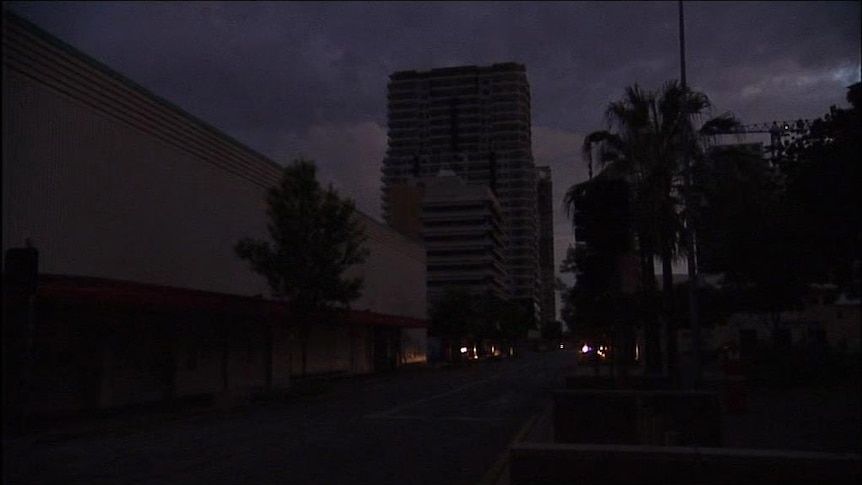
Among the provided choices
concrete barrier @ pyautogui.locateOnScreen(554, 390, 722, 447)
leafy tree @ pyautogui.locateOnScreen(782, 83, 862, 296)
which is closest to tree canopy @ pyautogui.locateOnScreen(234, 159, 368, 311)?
leafy tree @ pyautogui.locateOnScreen(782, 83, 862, 296)

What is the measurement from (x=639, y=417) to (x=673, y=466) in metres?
4.95

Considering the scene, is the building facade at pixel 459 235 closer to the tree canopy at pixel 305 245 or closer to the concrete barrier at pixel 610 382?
the tree canopy at pixel 305 245

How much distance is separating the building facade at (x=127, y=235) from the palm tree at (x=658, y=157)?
45.7 ft

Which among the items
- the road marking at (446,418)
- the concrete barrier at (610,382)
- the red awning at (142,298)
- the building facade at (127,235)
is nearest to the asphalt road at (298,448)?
the road marking at (446,418)

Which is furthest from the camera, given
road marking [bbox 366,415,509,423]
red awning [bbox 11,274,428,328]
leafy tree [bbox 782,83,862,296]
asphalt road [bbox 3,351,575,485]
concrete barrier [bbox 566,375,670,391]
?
red awning [bbox 11,274,428,328]

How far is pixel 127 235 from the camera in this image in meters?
30.1

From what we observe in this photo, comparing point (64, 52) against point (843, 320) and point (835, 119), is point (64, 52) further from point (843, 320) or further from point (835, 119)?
point (843, 320)

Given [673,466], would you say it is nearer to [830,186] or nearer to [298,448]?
[298,448]

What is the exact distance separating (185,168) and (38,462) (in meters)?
20.9

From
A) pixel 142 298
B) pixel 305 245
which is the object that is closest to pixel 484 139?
pixel 305 245

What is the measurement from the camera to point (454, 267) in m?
144

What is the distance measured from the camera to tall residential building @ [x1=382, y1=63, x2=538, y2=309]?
18450 cm

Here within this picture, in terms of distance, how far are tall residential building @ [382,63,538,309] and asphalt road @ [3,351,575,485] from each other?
15704 cm

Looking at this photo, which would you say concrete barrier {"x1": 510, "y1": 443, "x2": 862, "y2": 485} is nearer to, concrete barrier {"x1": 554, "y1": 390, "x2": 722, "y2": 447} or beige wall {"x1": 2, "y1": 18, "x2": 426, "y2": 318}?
concrete barrier {"x1": 554, "y1": 390, "x2": 722, "y2": 447}
